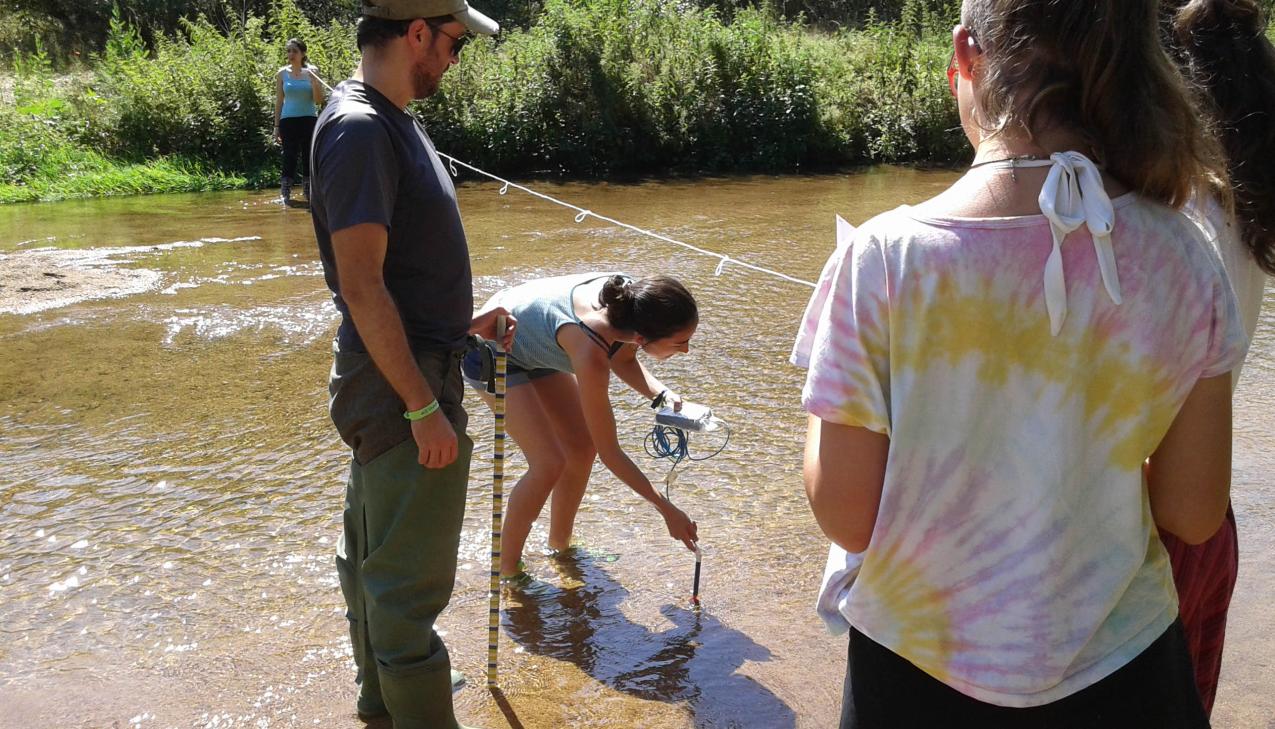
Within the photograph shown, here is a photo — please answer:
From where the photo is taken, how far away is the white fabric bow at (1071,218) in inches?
52.7

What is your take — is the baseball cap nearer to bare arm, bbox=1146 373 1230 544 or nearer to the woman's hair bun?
the woman's hair bun

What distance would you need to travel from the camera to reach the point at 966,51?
150 cm

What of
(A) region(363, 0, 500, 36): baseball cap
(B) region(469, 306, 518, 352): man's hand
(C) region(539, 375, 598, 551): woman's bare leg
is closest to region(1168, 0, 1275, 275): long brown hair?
(A) region(363, 0, 500, 36): baseball cap

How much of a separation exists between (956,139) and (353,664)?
15.7 m

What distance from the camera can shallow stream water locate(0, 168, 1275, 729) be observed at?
11.1ft

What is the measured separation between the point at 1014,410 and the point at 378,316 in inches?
60.8

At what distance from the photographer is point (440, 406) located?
2.79 meters

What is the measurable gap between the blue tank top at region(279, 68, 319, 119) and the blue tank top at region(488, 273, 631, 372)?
31.8 ft

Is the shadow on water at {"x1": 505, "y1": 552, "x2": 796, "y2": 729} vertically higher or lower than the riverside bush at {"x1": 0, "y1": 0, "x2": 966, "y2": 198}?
lower

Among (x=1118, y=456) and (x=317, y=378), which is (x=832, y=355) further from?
(x=317, y=378)

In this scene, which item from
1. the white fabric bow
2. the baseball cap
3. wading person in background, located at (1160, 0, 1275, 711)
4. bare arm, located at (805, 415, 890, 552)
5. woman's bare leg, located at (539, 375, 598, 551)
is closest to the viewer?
the white fabric bow

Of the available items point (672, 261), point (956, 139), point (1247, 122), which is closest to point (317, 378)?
point (672, 261)

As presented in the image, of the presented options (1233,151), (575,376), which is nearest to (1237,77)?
(1233,151)

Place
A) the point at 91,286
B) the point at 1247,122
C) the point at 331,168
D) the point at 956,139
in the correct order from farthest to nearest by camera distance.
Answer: the point at 956,139, the point at 91,286, the point at 331,168, the point at 1247,122
